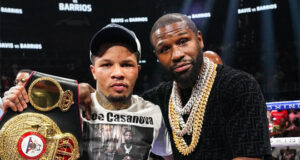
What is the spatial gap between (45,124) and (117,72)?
0.33 metres

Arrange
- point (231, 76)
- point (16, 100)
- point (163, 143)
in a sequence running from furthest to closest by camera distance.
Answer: point (163, 143)
point (231, 76)
point (16, 100)

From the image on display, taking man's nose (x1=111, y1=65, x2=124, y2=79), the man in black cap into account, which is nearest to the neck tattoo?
the man in black cap

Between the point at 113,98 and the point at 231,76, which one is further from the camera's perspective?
the point at 231,76

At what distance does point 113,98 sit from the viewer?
1213 mm

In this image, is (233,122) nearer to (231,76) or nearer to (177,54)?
(231,76)

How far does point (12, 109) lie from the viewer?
989 millimetres

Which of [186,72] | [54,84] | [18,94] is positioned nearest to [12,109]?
[18,94]

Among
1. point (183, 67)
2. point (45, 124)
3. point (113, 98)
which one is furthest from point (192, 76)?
point (45, 124)

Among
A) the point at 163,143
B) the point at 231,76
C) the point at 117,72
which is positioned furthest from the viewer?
the point at 163,143

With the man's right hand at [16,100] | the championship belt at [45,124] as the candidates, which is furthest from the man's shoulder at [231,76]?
the man's right hand at [16,100]

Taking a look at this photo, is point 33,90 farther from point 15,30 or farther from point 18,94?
point 15,30

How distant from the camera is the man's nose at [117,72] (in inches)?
46.3

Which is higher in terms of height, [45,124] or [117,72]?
[117,72]

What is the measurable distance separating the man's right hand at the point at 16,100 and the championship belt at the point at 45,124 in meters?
0.02
